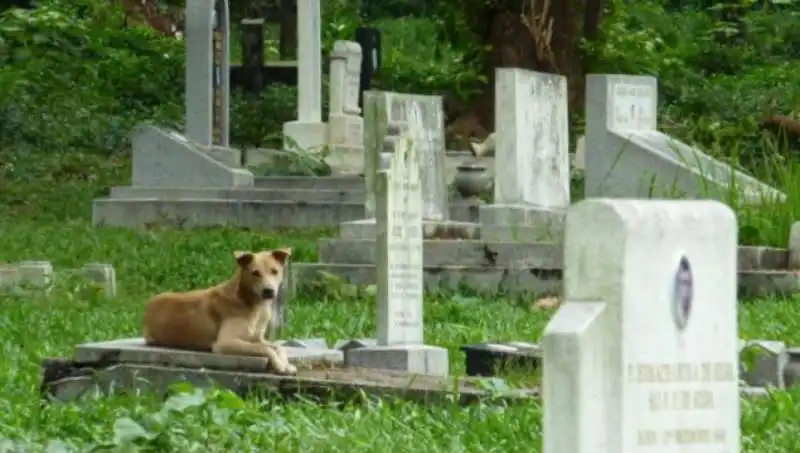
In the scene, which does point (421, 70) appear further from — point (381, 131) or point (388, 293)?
point (388, 293)

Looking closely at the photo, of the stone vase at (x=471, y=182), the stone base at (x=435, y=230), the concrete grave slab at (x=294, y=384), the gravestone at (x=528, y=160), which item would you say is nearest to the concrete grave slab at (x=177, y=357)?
the concrete grave slab at (x=294, y=384)

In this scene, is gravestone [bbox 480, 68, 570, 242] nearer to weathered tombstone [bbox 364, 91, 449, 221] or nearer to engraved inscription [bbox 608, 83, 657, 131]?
weathered tombstone [bbox 364, 91, 449, 221]

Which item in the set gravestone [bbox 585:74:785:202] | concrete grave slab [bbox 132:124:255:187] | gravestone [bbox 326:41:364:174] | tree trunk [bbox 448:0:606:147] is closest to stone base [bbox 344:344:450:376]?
gravestone [bbox 585:74:785:202]

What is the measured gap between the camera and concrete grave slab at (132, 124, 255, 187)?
2397 centimetres

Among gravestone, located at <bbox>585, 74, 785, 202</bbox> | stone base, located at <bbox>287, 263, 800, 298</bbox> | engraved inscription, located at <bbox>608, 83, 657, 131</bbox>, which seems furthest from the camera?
engraved inscription, located at <bbox>608, 83, 657, 131</bbox>

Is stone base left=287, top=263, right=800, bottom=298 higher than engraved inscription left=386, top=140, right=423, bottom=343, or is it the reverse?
engraved inscription left=386, top=140, right=423, bottom=343

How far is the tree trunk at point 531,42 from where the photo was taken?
89.8 ft

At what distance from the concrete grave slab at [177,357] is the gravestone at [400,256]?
866mm

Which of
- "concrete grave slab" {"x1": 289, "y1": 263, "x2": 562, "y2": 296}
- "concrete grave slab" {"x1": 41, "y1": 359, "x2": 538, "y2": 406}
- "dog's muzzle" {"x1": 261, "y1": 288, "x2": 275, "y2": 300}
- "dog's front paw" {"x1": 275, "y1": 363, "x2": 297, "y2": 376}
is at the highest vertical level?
"dog's muzzle" {"x1": 261, "y1": 288, "x2": 275, "y2": 300}

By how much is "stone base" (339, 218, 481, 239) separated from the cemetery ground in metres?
0.84

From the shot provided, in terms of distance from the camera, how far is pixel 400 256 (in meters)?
12.8

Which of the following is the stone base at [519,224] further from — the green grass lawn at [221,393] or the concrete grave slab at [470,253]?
the green grass lawn at [221,393]

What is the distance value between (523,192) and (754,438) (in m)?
9.66

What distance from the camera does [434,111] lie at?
1794 cm
